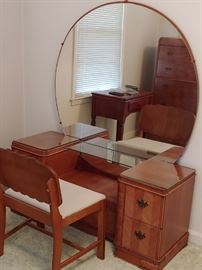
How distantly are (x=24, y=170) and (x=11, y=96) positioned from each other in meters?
1.28

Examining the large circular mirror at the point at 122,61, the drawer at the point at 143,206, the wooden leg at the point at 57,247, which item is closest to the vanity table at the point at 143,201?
the drawer at the point at 143,206

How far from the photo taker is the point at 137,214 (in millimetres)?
2123

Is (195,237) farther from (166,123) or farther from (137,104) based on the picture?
(137,104)

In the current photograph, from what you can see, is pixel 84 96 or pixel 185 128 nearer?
pixel 185 128

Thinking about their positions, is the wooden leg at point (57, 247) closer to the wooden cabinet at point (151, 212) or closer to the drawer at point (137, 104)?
the wooden cabinet at point (151, 212)

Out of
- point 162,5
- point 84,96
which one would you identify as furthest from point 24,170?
point 162,5

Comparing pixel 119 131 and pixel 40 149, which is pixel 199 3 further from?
pixel 40 149

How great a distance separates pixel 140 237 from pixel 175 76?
0.95 metres

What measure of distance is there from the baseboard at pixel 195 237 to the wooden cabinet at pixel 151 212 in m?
0.17

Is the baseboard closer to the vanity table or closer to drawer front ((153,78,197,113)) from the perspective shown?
the vanity table

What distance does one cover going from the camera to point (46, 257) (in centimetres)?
225

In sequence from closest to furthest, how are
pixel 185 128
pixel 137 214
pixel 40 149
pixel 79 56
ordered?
pixel 137 214 < pixel 185 128 < pixel 40 149 < pixel 79 56

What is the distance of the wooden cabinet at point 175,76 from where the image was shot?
2211 millimetres

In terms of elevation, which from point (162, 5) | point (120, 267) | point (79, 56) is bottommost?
point (120, 267)
